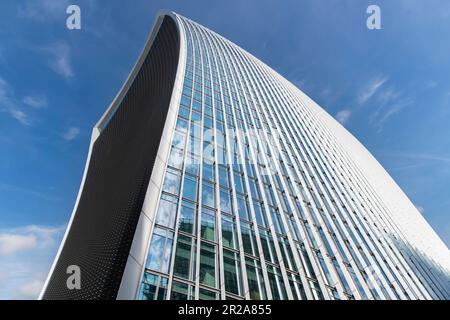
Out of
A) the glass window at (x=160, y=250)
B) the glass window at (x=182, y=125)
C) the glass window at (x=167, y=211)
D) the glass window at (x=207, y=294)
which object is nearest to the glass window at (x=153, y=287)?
the glass window at (x=160, y=250)

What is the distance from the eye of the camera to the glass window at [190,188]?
15100 millimetres

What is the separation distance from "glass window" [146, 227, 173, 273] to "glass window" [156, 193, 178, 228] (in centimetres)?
48

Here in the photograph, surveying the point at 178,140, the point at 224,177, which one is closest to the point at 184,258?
the point at 224,177

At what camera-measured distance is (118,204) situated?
24562mm

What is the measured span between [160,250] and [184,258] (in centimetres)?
100

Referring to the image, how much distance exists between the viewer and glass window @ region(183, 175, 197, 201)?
15.1 meters

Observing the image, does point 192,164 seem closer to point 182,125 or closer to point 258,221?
point 182,125

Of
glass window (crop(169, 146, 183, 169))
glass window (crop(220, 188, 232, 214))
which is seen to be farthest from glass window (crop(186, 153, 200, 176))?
glass window (crop(220, 188, 232, 214))

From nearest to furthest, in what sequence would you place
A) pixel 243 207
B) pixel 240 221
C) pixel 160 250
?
1. pixel 160 250
2. pixel 240 221
3. pixel 243 207

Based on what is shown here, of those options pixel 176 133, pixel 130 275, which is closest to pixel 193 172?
pixel 176 133

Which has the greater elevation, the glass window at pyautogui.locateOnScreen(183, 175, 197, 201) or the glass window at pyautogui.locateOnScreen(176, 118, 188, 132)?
the glass window at pyautogui.locateOnScreen(176, 118, 188, 132)

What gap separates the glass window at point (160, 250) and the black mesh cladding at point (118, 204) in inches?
37.6

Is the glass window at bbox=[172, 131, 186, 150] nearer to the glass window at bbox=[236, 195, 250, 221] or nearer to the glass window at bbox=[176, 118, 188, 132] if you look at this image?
the glass window at bbox=[176, 118, 188, 132]
